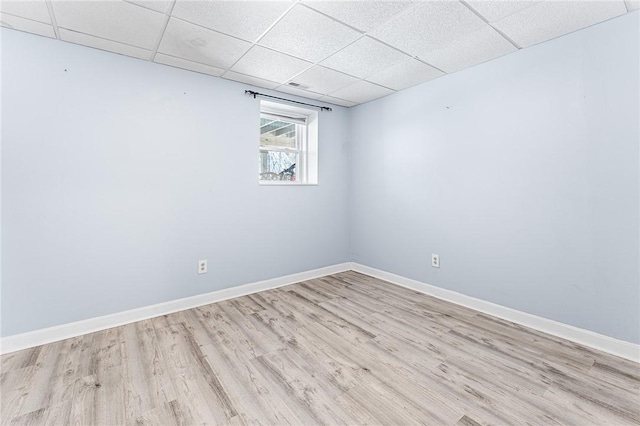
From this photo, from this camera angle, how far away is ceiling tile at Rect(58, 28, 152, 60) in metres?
2.23

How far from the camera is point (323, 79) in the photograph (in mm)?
3111

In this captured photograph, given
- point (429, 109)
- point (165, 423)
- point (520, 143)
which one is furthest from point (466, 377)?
point (429, 109)

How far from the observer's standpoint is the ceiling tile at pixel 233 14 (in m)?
1.87

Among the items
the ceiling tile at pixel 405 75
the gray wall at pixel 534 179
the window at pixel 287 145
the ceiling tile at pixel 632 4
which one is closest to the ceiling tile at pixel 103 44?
the window at pixel 287 145

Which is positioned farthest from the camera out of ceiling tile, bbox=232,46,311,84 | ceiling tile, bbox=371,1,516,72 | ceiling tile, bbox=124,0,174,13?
ceiling tile, bbox=232,46,311,84

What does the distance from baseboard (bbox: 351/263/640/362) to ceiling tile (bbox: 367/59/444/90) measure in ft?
7.65

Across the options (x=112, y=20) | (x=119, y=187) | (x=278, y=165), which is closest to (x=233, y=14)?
(x=112, y=20)

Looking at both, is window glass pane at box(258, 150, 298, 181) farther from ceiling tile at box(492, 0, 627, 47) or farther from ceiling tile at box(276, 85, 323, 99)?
ceiling tile at box(492, 0, 627, 47)

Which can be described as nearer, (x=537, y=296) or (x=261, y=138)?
(x=537, y=296)

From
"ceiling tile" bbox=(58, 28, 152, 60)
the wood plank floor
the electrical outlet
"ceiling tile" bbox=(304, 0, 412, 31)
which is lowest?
the wood plank floor

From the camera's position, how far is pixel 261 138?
3.65m

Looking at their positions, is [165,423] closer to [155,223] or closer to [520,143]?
[155,223]

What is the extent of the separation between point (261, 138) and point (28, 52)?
6.92ft

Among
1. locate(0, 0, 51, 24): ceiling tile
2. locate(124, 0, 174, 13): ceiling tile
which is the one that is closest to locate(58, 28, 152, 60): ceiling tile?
locate(0, 0, 51, 24): ceiling tile
